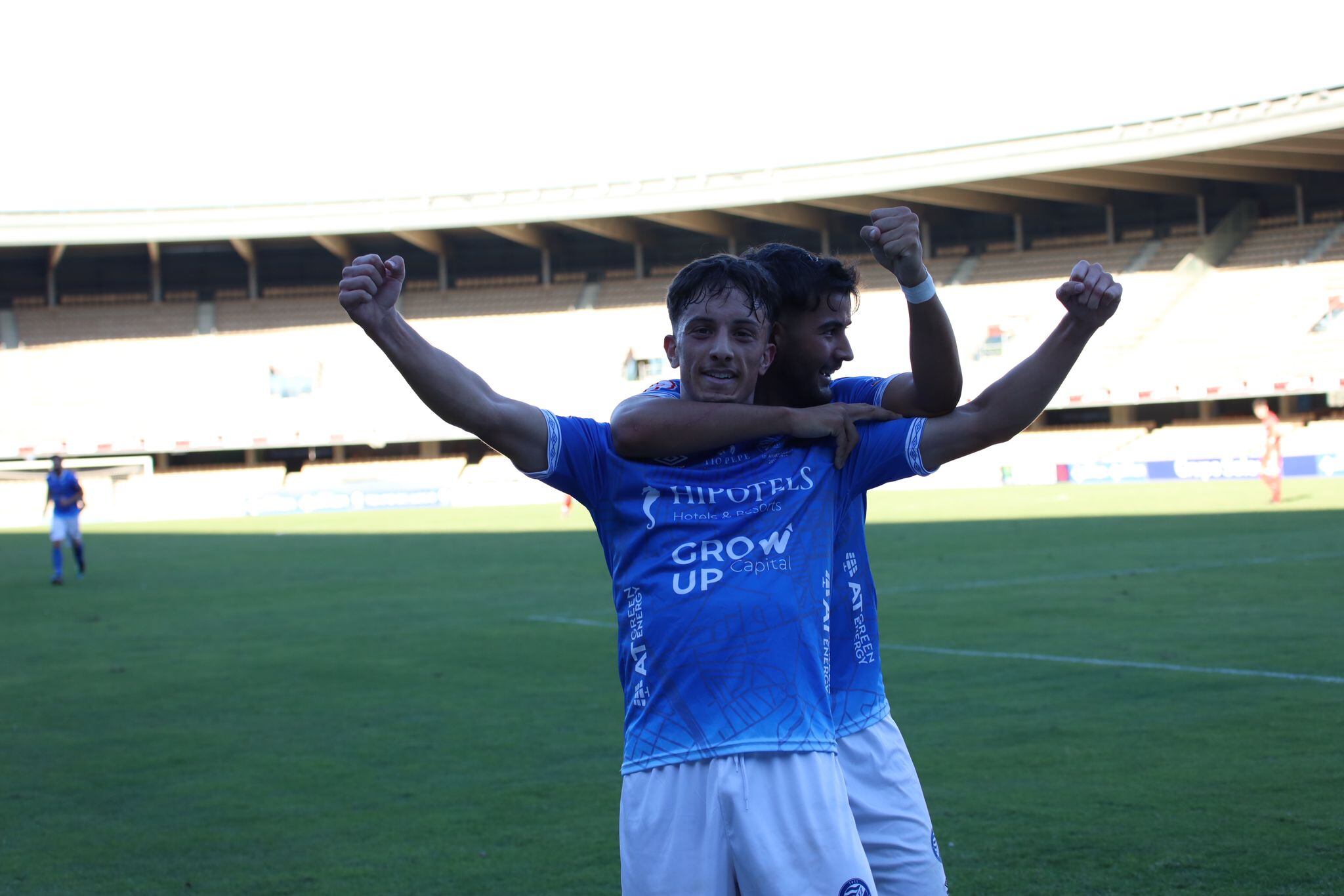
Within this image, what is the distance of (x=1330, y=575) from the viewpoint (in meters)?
13.4

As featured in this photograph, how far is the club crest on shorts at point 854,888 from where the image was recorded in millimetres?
2523

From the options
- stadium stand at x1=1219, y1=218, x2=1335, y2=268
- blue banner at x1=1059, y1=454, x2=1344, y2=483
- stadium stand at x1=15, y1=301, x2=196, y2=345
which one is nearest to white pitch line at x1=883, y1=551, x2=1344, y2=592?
blue banner at x1=1059, y1=454, x2=1344, y2=483

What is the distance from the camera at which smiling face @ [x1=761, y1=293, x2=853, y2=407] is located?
3.08 meters

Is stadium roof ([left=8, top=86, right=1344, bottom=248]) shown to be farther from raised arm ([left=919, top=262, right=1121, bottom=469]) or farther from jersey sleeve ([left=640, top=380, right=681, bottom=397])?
jersey sleeve ([left=640, top=380, right=681, bottom=397])

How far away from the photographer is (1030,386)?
115 inches

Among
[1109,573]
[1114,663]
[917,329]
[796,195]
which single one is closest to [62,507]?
[1109,573]

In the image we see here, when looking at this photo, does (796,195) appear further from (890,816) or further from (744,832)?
(744,832)

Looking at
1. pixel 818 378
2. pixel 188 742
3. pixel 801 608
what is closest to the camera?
pixel 801 608

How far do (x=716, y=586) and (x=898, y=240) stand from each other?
0.78m

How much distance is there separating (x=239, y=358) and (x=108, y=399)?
482 centimetres

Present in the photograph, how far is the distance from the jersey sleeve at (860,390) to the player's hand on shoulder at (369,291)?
1064 mm

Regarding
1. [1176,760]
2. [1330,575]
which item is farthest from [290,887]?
[1330,575]

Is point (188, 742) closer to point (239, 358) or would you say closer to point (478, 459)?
point (478, 459)

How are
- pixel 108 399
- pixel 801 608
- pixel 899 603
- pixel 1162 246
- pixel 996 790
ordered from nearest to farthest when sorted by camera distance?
pixel 801 608, pixel 996 790, pixel 899 603, pixel 1162 246, pixel 108 399
